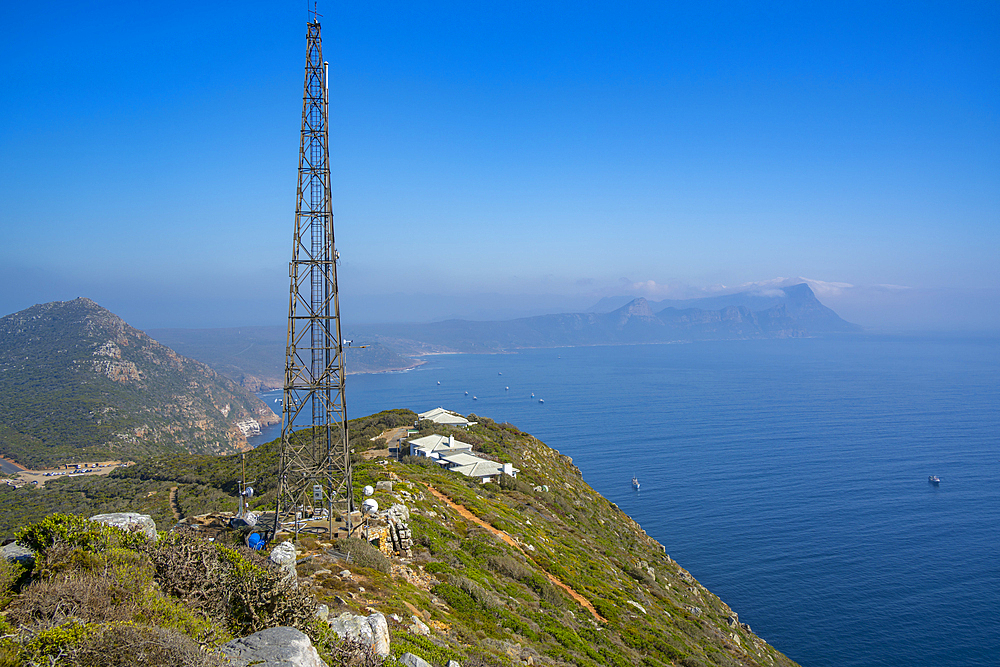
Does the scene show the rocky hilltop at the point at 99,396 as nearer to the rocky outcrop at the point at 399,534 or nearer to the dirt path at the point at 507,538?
the dirt path at the point at 507,538

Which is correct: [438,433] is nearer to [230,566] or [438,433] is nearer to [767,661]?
[767,661]

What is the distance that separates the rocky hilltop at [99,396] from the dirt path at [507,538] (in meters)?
60.3

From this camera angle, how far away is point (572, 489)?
40688 millimetres

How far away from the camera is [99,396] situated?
80.8m

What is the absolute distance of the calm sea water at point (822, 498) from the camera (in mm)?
36312

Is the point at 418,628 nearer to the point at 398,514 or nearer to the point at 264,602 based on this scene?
the point at 264,602

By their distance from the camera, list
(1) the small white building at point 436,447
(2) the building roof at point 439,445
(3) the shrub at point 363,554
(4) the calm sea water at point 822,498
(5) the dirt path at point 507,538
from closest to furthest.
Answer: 1. (3) the shrub at point 363,554
2. (5) the dirt path at point 507,538
3. (4) the calm sea water at point 822,498
4. (1) the small white building at point 436,447
5. (2) the building roof at point 439,445

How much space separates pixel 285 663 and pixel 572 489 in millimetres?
36975

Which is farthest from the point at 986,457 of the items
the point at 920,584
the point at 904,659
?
the point at 904,659

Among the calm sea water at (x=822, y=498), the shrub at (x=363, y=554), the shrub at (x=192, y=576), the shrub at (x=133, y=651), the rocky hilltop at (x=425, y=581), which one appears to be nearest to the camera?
the shrub at (x=133, y=651)

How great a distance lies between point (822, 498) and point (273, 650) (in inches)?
2646

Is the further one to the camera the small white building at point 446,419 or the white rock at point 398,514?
the small white building at point 446,419

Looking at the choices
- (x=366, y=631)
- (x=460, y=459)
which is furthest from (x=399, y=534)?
(x=460, y=459)

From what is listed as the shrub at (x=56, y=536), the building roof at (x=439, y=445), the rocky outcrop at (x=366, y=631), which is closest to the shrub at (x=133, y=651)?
the rocky outcrop at (x=366, y=631)
